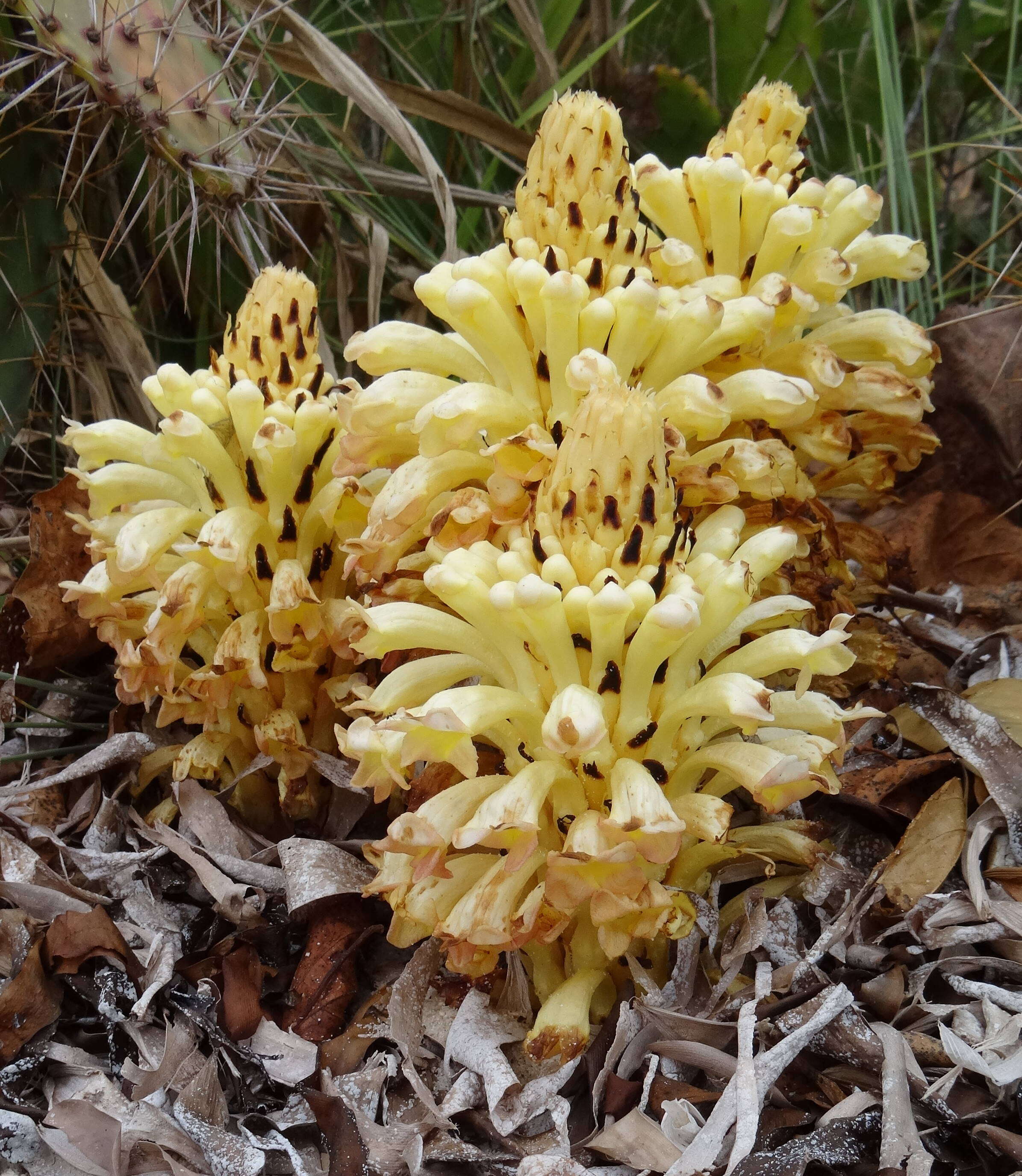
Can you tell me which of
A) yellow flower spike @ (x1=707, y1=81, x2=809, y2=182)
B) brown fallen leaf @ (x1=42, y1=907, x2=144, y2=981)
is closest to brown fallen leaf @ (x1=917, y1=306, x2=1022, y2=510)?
yellow flower spike @ (x1=707, y1=81, x2=809, y2=182)

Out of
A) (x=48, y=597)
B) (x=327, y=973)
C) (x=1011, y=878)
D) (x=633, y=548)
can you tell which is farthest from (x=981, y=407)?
(x=48, y=597)

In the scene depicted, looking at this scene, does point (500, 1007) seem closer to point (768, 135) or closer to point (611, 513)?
point (611, 513)

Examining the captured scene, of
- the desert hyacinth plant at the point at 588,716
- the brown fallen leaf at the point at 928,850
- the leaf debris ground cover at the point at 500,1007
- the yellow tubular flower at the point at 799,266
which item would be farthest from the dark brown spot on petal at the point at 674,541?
the brown fallen leaf at the point at 928,850

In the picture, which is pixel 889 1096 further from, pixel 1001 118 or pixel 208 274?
pixel 1001 118

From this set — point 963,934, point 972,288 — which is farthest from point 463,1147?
point 972,288

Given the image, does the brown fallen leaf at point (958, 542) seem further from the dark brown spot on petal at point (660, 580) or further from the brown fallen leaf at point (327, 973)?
the brown fallen leaf at point (327, 973)

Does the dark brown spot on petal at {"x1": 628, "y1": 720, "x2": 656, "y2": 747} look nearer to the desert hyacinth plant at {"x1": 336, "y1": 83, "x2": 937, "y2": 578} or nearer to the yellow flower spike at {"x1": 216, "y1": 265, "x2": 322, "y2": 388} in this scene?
the desert hyacinth plant at {"x1": 336, "y1": 83, "x2": 937, "y2": 578}
